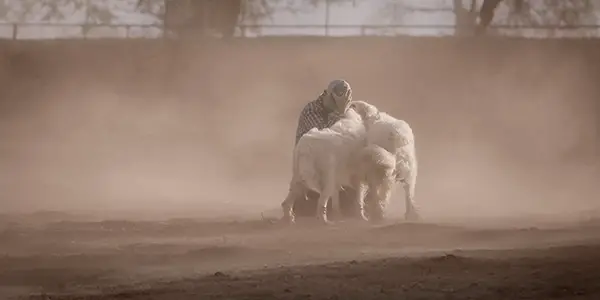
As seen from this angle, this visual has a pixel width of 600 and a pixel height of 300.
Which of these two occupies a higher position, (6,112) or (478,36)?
(478,36)

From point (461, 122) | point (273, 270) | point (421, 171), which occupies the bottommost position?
point (273, 270)

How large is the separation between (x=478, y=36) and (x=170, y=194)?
2.52m

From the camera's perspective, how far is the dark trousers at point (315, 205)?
12.9 ft

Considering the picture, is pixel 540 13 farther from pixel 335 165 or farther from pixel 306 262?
pixel 306 262

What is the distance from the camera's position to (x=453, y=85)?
6070mm

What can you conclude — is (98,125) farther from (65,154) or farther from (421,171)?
(421,171)

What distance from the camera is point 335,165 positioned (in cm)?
365

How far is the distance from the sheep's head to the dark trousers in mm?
381

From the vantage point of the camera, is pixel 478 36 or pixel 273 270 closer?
pixel 273 270

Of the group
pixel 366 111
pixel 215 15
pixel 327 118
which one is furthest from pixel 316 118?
pixel 215 15

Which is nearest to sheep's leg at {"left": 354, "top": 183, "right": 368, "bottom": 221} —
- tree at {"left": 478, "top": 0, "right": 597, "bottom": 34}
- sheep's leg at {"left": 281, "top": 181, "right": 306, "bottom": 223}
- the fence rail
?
sheep's leg at {"left": 281, "top": 181, "right": 306, "bottom": 223}

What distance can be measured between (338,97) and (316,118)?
160mm

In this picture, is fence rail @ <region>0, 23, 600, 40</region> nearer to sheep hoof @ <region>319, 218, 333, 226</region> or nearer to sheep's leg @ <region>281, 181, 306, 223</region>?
sheep's leg @ <region>281, 181, 306, 223</region>

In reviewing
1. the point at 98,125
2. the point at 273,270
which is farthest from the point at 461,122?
the point at 273,270
